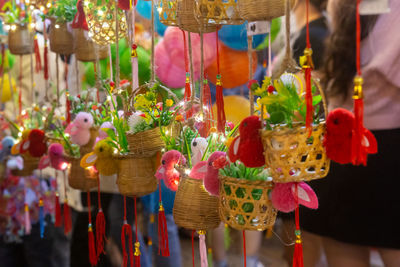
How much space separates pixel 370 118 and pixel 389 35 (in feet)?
0.83

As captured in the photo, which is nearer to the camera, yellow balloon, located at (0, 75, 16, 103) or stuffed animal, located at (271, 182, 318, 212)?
stuffed animal, located at (271, 182, 318, 212)

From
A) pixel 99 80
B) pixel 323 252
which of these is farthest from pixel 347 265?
pixel 99 80

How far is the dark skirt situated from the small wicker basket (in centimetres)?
60

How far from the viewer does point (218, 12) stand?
112cm

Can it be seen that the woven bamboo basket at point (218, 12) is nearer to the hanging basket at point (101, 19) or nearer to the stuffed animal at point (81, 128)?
the hanging basket at point (101, 19)

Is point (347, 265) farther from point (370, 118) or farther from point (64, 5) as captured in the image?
point (64, 5)

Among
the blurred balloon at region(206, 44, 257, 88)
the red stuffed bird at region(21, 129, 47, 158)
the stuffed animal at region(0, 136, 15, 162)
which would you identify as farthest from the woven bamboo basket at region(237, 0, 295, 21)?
the stuffed animal at region(0, 136, 15, 162)

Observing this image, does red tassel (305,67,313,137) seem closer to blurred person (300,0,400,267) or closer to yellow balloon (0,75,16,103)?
blurred person (300,0,400,267)

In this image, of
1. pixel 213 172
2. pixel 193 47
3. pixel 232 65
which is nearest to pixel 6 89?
pixel 193 47

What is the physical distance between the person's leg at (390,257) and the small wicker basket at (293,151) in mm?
667

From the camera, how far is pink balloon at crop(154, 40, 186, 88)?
175 centimetres

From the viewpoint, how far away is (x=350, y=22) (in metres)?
1.46

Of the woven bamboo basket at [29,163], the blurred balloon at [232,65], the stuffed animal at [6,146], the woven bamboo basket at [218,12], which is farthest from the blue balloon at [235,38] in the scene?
the stuffed animal at [6,146]

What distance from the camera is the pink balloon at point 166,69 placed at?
69.0 inches
